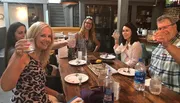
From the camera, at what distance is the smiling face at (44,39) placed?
1.39 metres

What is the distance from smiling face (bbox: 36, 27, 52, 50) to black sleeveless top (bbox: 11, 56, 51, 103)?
21cm

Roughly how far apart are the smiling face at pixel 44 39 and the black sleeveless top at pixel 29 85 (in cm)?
21

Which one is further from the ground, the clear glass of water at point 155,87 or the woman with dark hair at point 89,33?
the woman with dark hair at point 89,33

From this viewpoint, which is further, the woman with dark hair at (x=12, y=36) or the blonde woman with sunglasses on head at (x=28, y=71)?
Answer: the woman with dark hair at (x=12, y=36)

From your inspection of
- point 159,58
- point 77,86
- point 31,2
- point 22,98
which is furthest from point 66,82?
point 31,2

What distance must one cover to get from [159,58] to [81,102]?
3.65 ft

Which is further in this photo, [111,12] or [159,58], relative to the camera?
[111,12]

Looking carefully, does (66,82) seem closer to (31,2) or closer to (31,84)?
(31,84)

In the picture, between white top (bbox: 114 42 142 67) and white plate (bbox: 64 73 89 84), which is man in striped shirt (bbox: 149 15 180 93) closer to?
white top (bbox: 114 42 142 67)

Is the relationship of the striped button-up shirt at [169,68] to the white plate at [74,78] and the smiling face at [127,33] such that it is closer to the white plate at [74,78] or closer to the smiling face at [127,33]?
the smiling face at [127,33]

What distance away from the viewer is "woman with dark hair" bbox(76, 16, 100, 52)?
341 centimetres

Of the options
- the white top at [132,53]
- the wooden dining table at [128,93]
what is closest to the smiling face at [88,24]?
the white top at [132,53]

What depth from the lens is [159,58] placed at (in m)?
1.71

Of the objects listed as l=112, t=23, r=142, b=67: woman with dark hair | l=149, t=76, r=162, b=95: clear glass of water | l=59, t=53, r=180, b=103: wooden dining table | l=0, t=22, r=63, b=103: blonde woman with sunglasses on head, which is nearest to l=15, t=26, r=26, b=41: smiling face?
l=0, t=22, r=63, b=103: blonde woman with sunglasses on head
